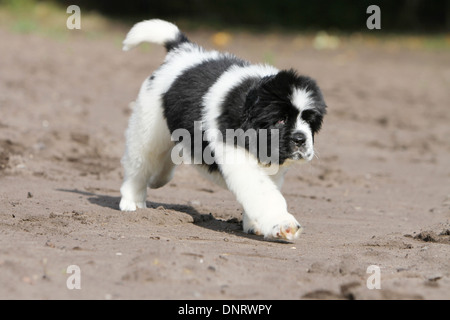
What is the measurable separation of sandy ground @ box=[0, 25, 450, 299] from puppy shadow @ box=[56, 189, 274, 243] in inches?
0.8

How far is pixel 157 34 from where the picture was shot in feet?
21.6

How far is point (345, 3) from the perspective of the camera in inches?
1057

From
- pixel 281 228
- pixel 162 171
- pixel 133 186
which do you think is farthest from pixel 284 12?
pixel 281 228

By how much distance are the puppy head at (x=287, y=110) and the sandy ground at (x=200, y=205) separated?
79 centimetres

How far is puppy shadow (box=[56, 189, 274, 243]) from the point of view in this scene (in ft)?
19.7

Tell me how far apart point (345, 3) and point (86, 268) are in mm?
24052

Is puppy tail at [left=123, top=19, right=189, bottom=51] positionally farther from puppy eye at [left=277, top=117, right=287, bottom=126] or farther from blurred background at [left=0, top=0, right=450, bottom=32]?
blurred background at [left=0, top=0, right=450, bottom=32]

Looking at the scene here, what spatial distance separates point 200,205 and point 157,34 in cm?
172

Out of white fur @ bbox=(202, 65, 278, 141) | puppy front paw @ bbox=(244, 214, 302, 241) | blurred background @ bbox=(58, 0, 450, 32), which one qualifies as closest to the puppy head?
white fur @ bbox=(202, 65, 278, 141)

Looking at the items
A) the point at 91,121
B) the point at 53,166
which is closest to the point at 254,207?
the point at 53,166

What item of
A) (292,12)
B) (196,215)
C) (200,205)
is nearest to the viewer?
(196,215)

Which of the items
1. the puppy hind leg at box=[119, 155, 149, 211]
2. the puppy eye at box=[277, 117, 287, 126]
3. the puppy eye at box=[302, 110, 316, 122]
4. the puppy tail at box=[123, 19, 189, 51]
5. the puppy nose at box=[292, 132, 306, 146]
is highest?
the puppy tail at box=[123, 19, 189, 51]

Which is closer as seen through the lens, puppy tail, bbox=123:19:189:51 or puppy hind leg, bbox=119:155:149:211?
puppy hind leg, bbox=119:155:149:211

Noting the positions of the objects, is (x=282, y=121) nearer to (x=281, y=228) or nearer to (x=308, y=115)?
(x=308, y=115)
